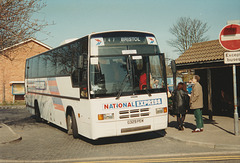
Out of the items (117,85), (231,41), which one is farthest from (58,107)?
(231,41)

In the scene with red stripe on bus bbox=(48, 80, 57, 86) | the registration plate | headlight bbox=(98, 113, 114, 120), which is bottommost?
the registration plate

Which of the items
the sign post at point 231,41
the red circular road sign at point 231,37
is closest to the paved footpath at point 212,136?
the sign post at point 231,41

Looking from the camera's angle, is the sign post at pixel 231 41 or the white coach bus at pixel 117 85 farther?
the sign post at pixel 231 41

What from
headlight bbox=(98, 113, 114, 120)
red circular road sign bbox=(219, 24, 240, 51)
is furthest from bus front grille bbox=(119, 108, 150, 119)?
red circular road sign bbox=(219, 24, 240, 51)

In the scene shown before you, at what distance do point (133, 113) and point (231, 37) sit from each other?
12.0 feet

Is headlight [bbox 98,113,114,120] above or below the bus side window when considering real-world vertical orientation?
below

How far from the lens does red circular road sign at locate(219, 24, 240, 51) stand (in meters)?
8.75

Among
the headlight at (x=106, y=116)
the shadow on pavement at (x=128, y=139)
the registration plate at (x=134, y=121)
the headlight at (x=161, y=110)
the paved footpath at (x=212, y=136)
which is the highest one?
the headlight at (x=161, y=110)

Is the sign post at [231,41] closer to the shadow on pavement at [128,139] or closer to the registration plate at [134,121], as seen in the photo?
the shadow on pavement at [128,139]

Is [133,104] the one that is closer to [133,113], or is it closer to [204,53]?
[133,113]

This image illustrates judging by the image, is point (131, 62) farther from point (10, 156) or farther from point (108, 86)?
point (10, 156)

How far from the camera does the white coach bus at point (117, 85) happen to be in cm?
859

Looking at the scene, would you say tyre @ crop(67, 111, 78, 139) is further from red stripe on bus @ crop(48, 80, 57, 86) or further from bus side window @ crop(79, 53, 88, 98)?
red stripe on bus @ crop(48, 80, 57, 86)

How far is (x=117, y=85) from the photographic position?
28.7 feet
